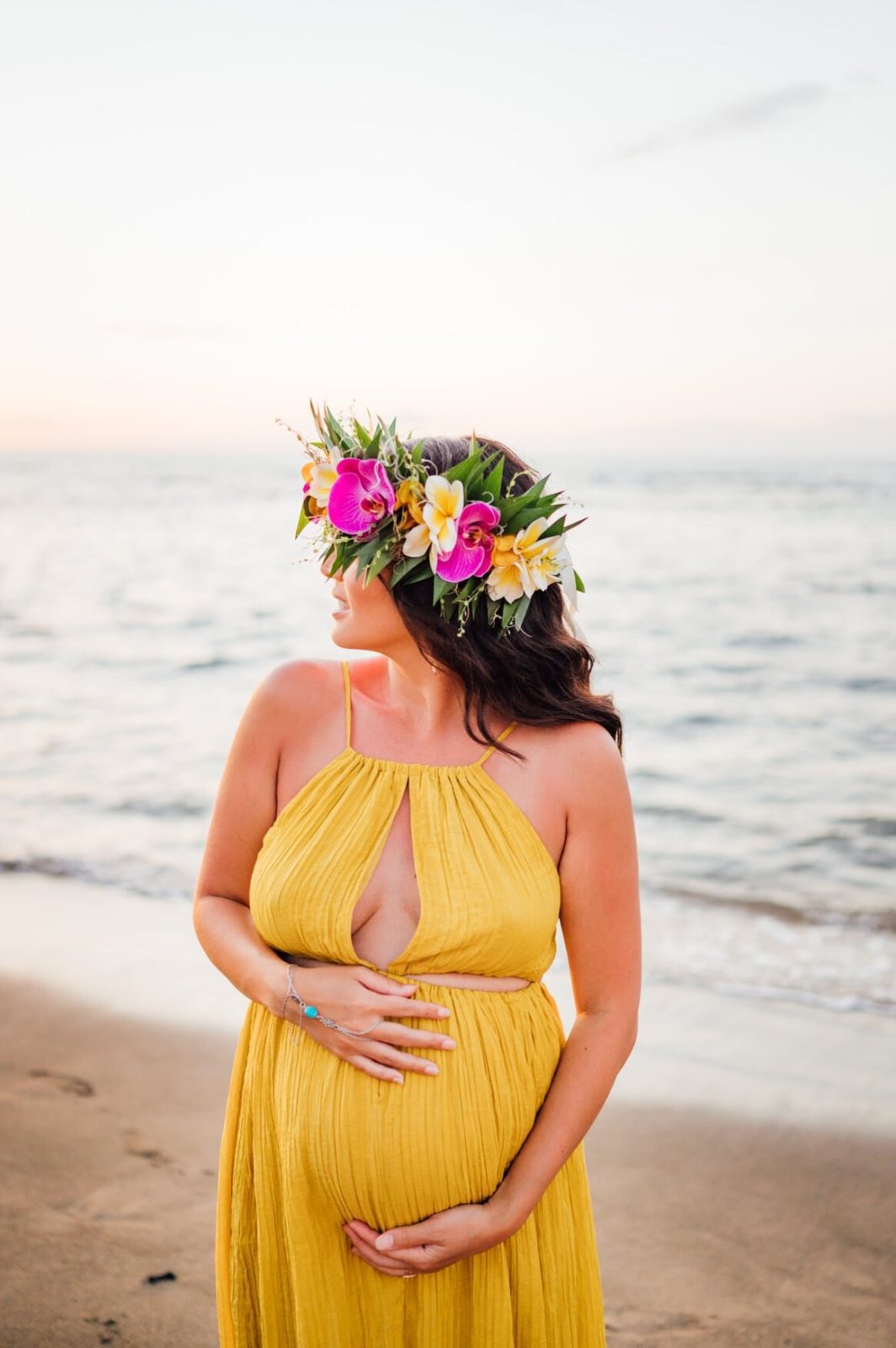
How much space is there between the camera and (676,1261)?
3.83m

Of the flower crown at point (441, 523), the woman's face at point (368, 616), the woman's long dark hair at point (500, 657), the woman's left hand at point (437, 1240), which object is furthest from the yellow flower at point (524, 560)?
the woman's left hand at point (437, 1240)

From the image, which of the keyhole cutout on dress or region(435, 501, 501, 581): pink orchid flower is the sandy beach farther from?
region(435, 501, 501, 581): pink orchid flower

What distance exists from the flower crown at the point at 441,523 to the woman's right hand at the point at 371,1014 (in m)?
0.69

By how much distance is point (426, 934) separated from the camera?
2092 millimetres

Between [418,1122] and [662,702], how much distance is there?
37.8 feet

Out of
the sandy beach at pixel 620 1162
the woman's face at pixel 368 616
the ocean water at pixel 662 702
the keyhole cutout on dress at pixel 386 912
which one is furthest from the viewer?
the ocean water at pixel 662 702

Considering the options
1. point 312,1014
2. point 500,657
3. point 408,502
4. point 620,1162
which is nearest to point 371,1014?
point 312,1014

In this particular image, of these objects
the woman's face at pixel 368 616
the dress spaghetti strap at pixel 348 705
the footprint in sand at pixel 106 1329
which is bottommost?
the footprint in sand at pixel 106 1329

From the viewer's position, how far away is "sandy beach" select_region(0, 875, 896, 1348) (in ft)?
11.6

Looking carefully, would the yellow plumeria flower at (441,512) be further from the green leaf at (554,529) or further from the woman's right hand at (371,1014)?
the woman's right hand at (371,1014)

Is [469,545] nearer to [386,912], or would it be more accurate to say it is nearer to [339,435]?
[339,435]

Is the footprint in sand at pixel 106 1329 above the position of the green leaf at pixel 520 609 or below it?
below

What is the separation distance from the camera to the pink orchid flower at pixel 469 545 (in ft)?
7.17

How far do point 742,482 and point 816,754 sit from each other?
98.3ft
